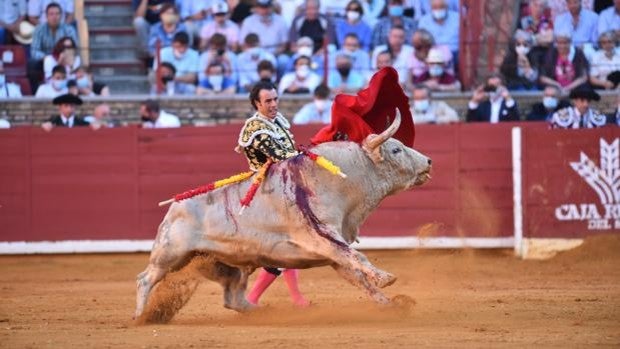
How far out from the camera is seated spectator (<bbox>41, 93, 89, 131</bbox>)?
13.2m

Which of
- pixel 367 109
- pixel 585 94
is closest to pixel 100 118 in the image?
pixel 585 94

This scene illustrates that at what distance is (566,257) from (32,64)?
619 cm

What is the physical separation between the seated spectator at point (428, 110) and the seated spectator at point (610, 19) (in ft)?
5.77

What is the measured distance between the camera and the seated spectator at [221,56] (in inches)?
534

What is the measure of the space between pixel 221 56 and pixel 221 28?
41 cm

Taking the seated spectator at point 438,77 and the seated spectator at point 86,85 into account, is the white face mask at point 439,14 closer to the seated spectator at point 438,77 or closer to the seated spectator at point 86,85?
the seated spectator at point 438,77

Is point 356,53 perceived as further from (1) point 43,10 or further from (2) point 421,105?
(1) point 43,10

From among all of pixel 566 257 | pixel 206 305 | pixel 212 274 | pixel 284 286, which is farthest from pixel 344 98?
pixel 566 257

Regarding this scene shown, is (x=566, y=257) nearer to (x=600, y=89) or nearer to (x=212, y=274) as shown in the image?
(x=600, y=89)

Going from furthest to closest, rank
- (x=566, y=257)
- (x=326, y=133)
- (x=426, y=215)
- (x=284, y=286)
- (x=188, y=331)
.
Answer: (x=426, y=215) < (x=566, y=257) < (x=284, y=286) < (x=326, y=133) < (x=188, y=331)

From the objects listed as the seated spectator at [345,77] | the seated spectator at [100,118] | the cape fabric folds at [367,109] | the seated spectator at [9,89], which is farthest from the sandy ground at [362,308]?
the seated spectator at [9,89]

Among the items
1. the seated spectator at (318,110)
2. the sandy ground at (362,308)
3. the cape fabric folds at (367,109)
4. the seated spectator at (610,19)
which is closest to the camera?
the sandy ground at (362,308)

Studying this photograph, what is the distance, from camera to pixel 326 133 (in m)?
7.66

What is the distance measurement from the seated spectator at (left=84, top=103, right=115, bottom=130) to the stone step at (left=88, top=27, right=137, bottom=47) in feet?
4.63
